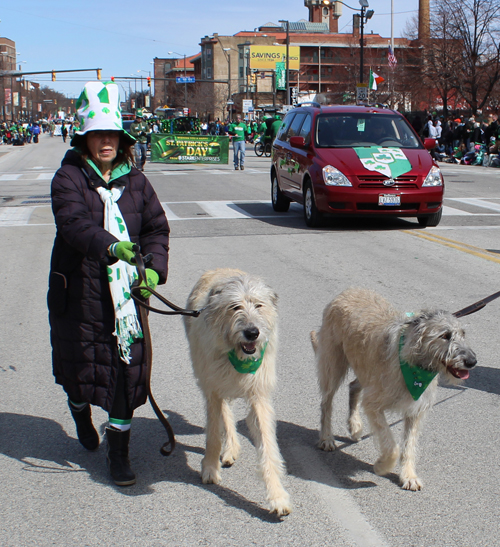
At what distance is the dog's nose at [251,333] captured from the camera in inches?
129

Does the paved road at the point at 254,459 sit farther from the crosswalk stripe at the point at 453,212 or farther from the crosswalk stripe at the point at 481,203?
the crosswalk stripe at the point at 481,203

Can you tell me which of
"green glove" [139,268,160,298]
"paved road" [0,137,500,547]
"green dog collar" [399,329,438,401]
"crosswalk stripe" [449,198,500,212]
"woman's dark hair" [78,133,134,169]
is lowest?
"paved road" [0,137,500,547]

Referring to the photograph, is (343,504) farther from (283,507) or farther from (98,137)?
(98,137)

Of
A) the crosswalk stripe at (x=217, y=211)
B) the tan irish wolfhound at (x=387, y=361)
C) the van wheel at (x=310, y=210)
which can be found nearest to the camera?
the tan irish wolfhound at (x=387, y=361)

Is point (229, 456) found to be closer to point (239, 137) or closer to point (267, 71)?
point (239, 137)

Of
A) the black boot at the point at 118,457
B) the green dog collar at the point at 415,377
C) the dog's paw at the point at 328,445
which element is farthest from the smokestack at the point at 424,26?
the black boot at the point at 118,457

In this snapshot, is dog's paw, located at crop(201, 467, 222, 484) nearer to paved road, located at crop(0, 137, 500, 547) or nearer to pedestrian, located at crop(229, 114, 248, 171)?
paved road, located at crop(0, 137, 500, 547)

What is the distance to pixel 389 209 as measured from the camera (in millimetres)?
12203

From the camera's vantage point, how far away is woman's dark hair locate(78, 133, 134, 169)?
12.2ft

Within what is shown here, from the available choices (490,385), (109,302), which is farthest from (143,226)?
(490,385)

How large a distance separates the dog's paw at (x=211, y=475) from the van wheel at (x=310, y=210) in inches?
363

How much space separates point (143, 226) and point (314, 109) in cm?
1071

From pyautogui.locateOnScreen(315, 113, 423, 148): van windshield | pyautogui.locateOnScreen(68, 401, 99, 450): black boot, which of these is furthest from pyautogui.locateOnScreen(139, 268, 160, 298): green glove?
pyautogui.locateOnScreen(315, 113, 423, 148): van windshield

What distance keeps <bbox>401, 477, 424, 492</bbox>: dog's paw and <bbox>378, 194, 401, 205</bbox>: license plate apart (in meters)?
8.81
